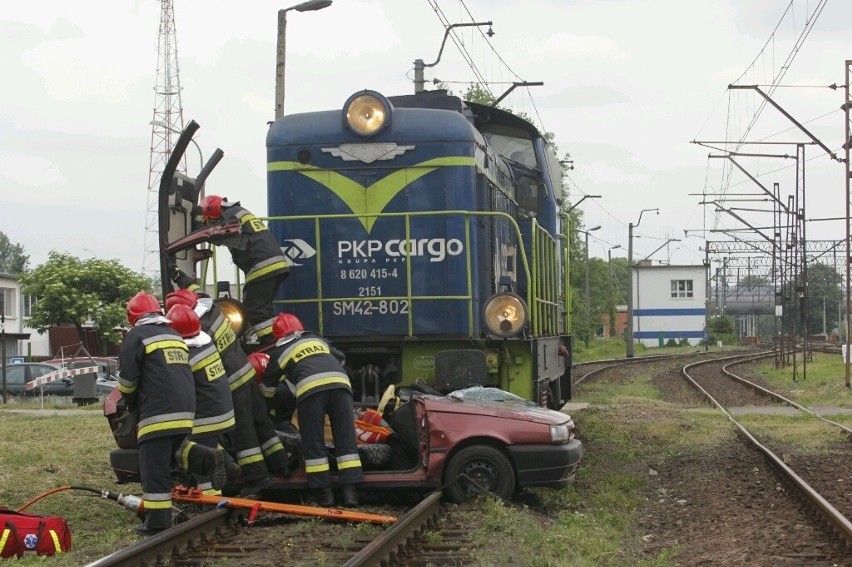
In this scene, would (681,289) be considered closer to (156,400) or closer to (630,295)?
(630,295)

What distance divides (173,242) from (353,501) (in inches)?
113

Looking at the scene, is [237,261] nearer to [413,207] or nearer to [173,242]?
[173,242]

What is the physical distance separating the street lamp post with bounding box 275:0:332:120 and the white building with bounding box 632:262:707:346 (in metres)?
66.6

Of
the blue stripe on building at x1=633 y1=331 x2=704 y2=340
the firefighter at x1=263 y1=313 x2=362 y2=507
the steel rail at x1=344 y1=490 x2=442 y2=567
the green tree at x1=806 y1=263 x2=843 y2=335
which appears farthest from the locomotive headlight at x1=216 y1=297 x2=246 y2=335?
the green tree at x1=806 y1=263 x2=843 y2=335

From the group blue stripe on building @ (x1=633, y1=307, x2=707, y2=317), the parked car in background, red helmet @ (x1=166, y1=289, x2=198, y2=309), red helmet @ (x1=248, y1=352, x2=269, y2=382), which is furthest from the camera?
blue stripe on building @ (x1=633, y1=307, x2=707, y2=317)

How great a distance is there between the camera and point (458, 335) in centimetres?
1017

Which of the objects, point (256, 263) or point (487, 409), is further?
point (256, 263)

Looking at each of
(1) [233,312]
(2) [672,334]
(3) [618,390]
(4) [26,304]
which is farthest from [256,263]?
(2) [672,334]

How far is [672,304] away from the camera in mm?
84312

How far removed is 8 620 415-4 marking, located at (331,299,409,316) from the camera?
10.4 metres

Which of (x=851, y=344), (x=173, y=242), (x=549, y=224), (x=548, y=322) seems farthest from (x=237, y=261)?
(x=851, y=344)

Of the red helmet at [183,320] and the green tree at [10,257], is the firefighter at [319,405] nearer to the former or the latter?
the red helmet at [183,320]

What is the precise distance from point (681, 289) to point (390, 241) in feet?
250

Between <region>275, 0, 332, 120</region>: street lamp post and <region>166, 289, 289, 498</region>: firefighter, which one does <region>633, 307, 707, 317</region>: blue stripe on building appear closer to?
<region>275, 0, 332, 120</region>: street lamp post
